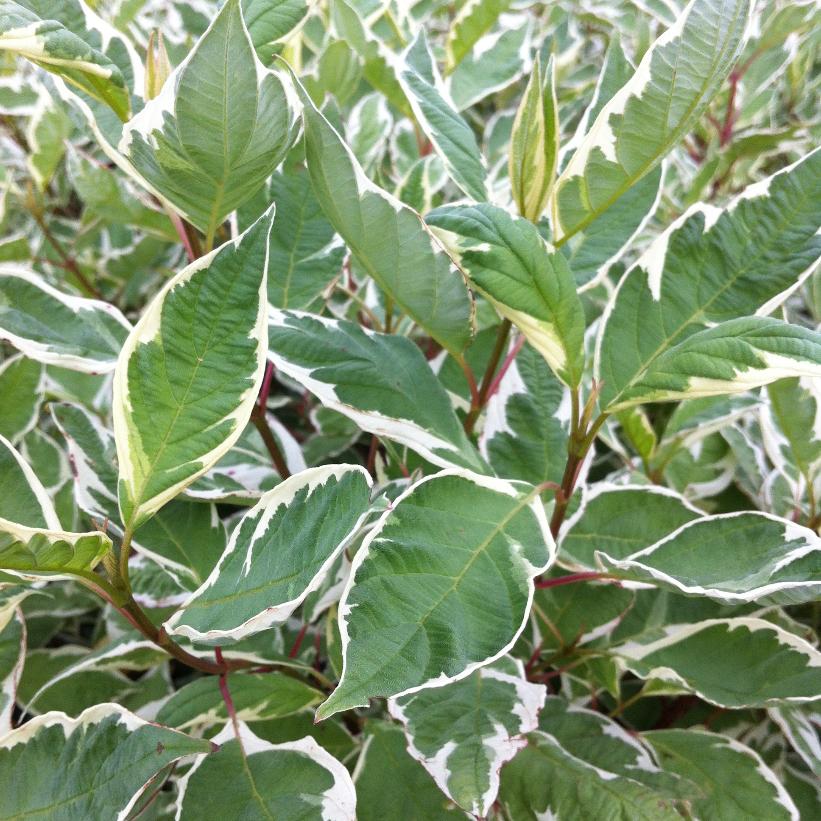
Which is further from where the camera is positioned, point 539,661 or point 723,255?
point 539,661

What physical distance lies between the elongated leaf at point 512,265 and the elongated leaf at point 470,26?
23.6 inches

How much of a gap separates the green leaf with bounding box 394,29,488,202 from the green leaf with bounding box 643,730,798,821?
61 centimetres

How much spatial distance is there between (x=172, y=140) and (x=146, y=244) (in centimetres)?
78

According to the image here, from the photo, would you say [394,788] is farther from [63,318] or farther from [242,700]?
[63,318]

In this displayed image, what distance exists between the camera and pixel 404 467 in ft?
2.61

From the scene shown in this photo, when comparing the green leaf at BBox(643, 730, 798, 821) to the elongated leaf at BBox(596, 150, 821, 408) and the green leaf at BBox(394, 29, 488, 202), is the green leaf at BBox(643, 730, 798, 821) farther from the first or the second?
the green leaf at BBox(394, 29, 488, 202)

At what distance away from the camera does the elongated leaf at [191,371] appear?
56 cm

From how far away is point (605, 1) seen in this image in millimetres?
1870

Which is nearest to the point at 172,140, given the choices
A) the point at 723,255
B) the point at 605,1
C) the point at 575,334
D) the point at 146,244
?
the point at 575,334

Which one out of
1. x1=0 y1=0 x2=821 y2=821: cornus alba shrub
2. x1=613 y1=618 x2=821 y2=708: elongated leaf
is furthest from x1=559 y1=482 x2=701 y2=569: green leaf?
x1=613 y1=618 x2=821 y2=708: elongated leaf

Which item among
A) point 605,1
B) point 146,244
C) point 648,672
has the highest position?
point 605,1

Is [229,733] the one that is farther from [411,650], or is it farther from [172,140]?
[172,140]

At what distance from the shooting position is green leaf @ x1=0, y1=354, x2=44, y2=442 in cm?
89

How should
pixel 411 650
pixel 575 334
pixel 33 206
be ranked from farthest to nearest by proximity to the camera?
1. pixel 33 206
2. pixel 575 334
3. pixel 411 650
